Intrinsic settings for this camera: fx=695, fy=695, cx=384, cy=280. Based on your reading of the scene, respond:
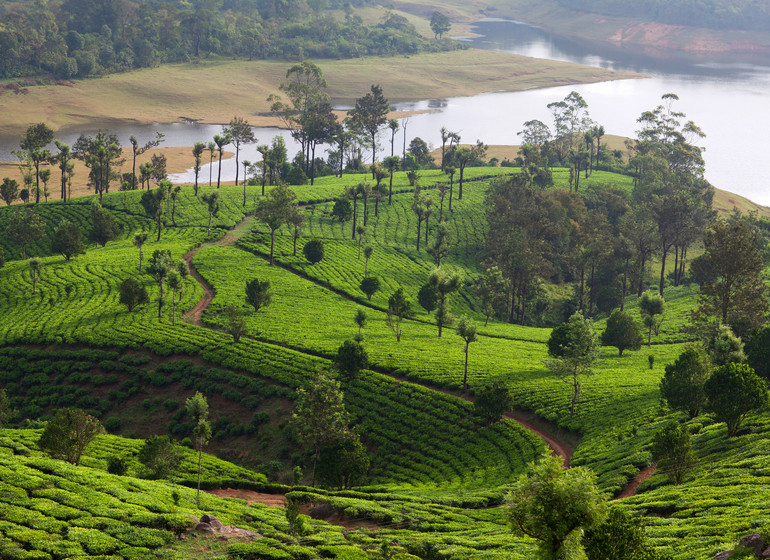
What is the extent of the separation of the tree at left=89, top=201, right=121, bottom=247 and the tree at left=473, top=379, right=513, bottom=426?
253 feet

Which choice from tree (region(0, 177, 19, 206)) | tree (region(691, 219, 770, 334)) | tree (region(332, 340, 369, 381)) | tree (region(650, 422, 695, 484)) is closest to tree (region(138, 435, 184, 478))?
tree (region(332, 340, 369, 381))

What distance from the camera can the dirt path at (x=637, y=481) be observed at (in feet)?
156

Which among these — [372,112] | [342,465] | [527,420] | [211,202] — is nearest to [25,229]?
[211,202]

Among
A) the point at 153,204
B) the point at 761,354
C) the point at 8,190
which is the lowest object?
the point at 761,354

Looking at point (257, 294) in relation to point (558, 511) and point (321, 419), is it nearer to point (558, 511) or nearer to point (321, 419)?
point (321, 419)

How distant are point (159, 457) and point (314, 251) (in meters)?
63.3

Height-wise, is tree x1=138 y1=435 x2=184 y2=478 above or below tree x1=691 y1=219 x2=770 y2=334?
below

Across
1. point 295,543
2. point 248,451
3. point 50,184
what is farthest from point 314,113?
point 295,543

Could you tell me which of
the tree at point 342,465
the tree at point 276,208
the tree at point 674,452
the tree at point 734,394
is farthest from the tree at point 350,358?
the tree at point 276,208

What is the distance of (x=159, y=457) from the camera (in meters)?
53.0

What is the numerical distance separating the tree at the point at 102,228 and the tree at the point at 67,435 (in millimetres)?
70625

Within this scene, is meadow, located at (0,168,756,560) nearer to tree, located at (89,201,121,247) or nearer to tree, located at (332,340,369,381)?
tree, located at (332,340,369,381)

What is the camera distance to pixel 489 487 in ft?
173

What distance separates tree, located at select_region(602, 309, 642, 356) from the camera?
282ft
